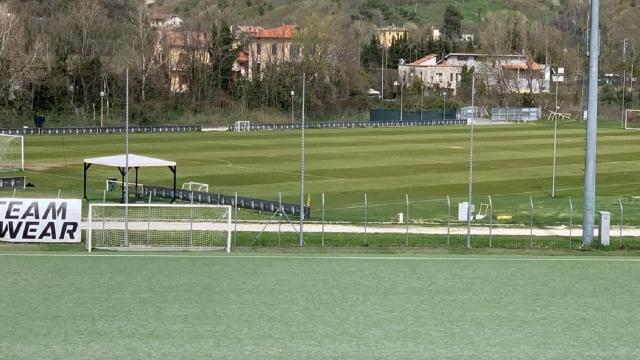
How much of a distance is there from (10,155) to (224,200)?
1081 inches

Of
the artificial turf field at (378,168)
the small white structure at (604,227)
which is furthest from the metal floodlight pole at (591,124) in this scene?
the artificial turf field at (378,168)

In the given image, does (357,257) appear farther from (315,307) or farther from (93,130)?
(93,130)

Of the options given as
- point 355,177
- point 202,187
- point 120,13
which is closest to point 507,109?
point 355,177

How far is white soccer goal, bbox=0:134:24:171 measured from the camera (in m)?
57.9

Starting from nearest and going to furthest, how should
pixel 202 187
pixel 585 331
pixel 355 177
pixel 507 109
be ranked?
pixel 585 331 < pixel 202 187 < pixel 355 177 < pixel 507 109

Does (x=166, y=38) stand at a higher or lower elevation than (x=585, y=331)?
higher

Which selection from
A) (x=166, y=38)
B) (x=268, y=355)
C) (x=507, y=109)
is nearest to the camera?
(x=268, y=355)

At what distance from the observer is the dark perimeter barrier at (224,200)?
1462 inches

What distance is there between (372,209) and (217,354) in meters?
27.9

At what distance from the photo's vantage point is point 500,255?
23469mm

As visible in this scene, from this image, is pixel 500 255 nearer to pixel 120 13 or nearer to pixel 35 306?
Result: pixel 35 306

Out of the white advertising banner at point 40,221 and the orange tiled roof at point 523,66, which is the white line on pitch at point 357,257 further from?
the orange tiled roof at point 523,66

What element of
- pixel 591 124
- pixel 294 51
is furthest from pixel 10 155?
pixel 294 51

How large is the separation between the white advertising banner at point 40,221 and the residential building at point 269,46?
376ft
